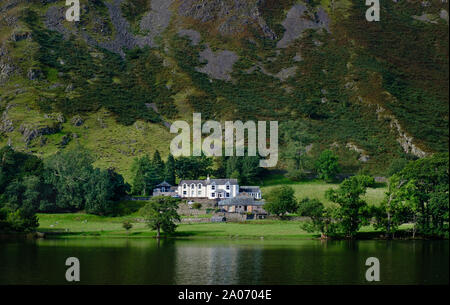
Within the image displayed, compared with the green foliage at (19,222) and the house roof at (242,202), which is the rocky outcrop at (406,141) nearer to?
the house roof at (242,202)

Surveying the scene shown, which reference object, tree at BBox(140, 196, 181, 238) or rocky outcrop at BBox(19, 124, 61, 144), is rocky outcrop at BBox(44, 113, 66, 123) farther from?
tree at BBox(140, 196, 181, 238)

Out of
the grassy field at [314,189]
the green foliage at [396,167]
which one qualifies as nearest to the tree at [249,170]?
the grassy field at [314,189]

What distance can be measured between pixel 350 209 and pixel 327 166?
200ft

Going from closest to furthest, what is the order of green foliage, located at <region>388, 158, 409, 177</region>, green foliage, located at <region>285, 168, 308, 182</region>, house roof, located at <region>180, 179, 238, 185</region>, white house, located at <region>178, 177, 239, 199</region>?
white house, located at <region>178, 177, 239, 199</region> < house roof, located at <region>180, 179, 238, 185</region> < green foliage, located at <region>285, 168, 308, 182</region> < green foliage, located at <region>388, 158, 409, 177</region>

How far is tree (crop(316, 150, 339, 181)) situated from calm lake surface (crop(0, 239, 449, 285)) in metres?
63.9

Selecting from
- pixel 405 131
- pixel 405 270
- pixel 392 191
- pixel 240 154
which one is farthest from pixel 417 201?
pixel 405 131

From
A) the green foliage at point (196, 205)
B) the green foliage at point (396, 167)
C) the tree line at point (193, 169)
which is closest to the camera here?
the green foliage at point (196, 205)

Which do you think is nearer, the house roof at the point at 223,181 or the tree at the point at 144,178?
the tree at the point at 144,178

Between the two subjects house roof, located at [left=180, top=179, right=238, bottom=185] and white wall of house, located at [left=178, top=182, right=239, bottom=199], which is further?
house roof, located at [left=180, top=179, right=238, bottom=185]

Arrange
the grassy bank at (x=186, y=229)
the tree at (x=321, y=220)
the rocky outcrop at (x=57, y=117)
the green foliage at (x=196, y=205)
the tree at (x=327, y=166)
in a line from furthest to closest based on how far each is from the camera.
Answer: the rocky outcrop at (x=57, y=117)
the tree at (x=327, y=166)
the green foliage at (x=196, y=205)
the grassy bank at (x=186, y=229)
the tree at (x=321, y=220)

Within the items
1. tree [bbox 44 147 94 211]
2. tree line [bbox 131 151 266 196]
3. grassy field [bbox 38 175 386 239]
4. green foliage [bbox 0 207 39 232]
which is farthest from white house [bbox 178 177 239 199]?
green foliage [bbox 0 207 39 232]

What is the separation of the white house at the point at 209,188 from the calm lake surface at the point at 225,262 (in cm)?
5500

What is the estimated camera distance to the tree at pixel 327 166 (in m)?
141

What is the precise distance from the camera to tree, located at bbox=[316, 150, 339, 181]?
140625mm
